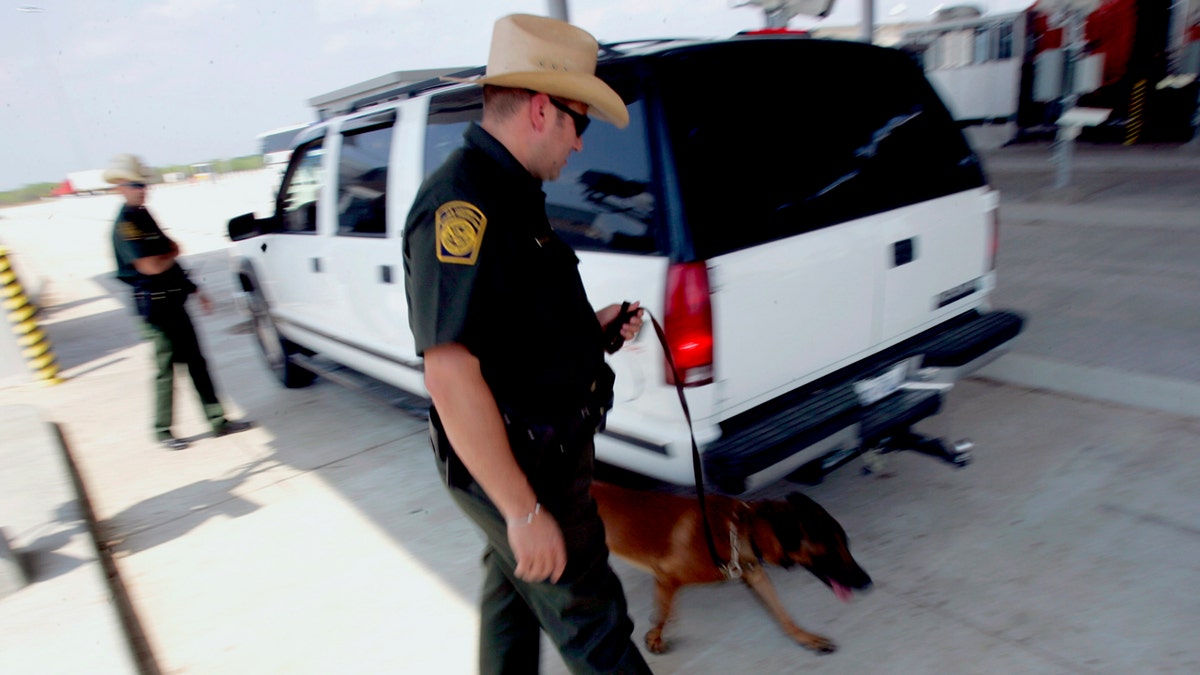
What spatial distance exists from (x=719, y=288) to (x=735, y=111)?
0.62m

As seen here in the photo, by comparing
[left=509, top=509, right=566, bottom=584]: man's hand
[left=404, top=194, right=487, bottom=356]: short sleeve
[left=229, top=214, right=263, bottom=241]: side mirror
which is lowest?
[left=509, top=509, right=566, bottom=584]: man's hand

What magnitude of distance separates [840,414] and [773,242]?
2.09 ft

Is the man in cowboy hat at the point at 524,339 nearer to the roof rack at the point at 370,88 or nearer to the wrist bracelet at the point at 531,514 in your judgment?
the wrist bracelet at the point at 531,514

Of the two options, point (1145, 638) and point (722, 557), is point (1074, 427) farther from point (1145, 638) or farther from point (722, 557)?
point (722, 557)

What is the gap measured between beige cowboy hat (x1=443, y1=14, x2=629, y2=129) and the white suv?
0.73 m

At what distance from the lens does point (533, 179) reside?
1494 mm

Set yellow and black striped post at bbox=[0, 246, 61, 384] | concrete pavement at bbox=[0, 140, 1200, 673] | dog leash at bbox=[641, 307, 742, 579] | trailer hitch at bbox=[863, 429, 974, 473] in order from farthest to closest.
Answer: yellow and black striped post at bbox=[0, 246, 61, 384] < trailer hitch at bbox=[863, 429, 974, 473] < concrete pavement at bbox=[0, 140, 1200, 673] < dog leash at bbox=[641, 307, 742, 579]

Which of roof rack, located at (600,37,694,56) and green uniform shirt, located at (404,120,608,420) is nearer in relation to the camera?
green uniform shirt, located at (404,120,608,420)

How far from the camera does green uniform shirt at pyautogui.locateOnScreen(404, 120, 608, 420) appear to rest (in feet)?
4.36

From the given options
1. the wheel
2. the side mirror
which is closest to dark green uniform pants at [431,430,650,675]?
the side mirror

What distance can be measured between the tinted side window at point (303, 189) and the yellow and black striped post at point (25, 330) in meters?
3.64

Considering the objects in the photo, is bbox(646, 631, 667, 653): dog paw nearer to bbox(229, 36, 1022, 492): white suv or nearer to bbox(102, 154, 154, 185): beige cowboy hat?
bbox(229, 36, 1022, 492): white suv

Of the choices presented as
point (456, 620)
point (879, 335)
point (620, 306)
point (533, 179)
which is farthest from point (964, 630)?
point (533, 179)

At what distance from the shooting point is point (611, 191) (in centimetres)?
244
